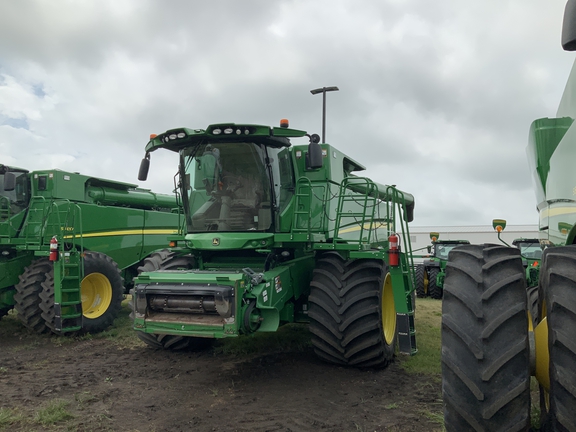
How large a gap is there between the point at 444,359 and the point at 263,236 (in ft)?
11.5

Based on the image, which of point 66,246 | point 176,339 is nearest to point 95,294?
point 66,246

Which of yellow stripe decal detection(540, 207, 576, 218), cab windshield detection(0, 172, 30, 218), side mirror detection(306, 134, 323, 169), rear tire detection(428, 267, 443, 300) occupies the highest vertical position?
side mirror detection(306, 134, 323, 169)

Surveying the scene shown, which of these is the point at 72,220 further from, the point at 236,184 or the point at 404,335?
the point at 404,335

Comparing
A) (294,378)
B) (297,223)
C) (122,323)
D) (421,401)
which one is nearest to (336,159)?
(297,223)

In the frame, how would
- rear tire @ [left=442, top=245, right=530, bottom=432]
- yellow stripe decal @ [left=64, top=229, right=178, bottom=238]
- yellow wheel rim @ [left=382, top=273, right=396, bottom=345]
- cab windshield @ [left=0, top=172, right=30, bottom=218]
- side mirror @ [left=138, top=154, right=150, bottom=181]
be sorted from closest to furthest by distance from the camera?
1. rear tire @ [left=442, top=245, right=530, bottom=432]
2. side mirror @ [left=138, top=154, right=150, bottom=181]
3. yellow wheel rim @ [left=382, top=273, right=396, bottom=345]
4. cab windshield @ [left=0, top=172, right=30, bottom=218]
5. yellow stripe decal @ [left=64, top=229, right=178, bottom=238]

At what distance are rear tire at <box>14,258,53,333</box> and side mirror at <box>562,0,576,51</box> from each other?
7.91 meters

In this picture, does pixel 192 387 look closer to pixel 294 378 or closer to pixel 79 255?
pixel 294 378

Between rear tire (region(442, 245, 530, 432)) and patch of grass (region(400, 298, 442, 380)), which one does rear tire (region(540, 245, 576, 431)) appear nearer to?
rear tire (region(442, 245, 530, 432))

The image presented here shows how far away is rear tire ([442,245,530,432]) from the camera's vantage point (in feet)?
7.89

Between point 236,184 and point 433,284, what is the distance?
1091cm

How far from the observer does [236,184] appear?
19.9 ft

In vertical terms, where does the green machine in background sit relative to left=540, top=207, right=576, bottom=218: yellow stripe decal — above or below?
below

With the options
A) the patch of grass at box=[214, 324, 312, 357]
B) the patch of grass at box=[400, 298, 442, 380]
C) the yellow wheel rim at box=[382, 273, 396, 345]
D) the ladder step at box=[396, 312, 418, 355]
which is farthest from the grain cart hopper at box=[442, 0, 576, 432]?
the patch of grass at box=[214, 324, 312, 357]

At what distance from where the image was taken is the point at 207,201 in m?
6.22
